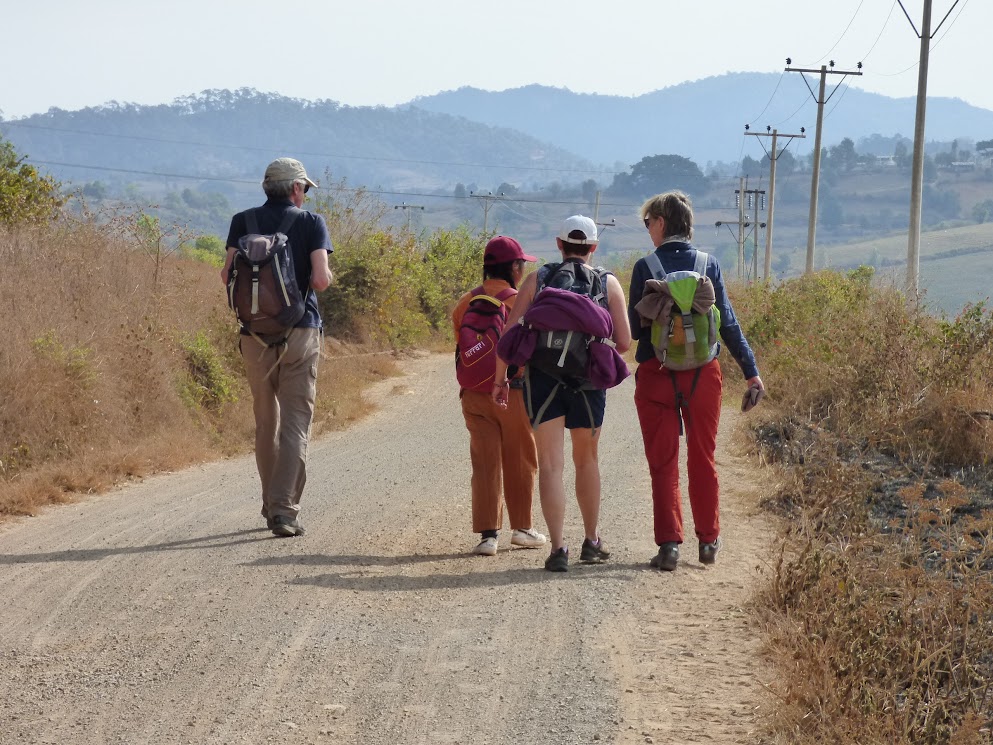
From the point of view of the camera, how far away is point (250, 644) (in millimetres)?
5168

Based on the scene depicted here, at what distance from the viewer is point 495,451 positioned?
7.07m

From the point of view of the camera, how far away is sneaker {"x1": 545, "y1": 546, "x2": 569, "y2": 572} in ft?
21.3

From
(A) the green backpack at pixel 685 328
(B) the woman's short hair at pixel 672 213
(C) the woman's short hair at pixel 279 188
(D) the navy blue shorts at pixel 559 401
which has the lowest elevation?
(D) the navy blue shorts at pixel 559 401

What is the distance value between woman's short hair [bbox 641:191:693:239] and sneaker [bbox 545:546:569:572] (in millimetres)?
1772

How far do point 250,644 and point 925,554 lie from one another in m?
4.72

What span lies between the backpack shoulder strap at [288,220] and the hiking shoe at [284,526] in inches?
66.2

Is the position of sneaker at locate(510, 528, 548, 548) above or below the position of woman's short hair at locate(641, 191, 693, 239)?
below

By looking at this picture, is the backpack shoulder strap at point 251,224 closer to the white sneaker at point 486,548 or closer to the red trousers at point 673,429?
the white sneaker at point 486,548

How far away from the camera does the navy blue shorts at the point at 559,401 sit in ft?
21.0

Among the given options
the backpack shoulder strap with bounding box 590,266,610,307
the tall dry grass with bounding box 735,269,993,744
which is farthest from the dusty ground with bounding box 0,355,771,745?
the backpack shoulder strap with bounding box 590,266,610,307

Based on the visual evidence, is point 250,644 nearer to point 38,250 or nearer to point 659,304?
point 659,304

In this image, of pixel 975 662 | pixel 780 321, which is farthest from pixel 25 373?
pixel 780 321

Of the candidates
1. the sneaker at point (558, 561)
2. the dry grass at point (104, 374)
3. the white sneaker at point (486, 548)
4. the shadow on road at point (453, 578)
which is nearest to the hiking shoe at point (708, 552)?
the shadow on road at point (453, 578)

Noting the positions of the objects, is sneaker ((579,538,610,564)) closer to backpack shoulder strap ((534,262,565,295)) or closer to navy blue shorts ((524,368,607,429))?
navy blue shorts ((524,368,607,429))
